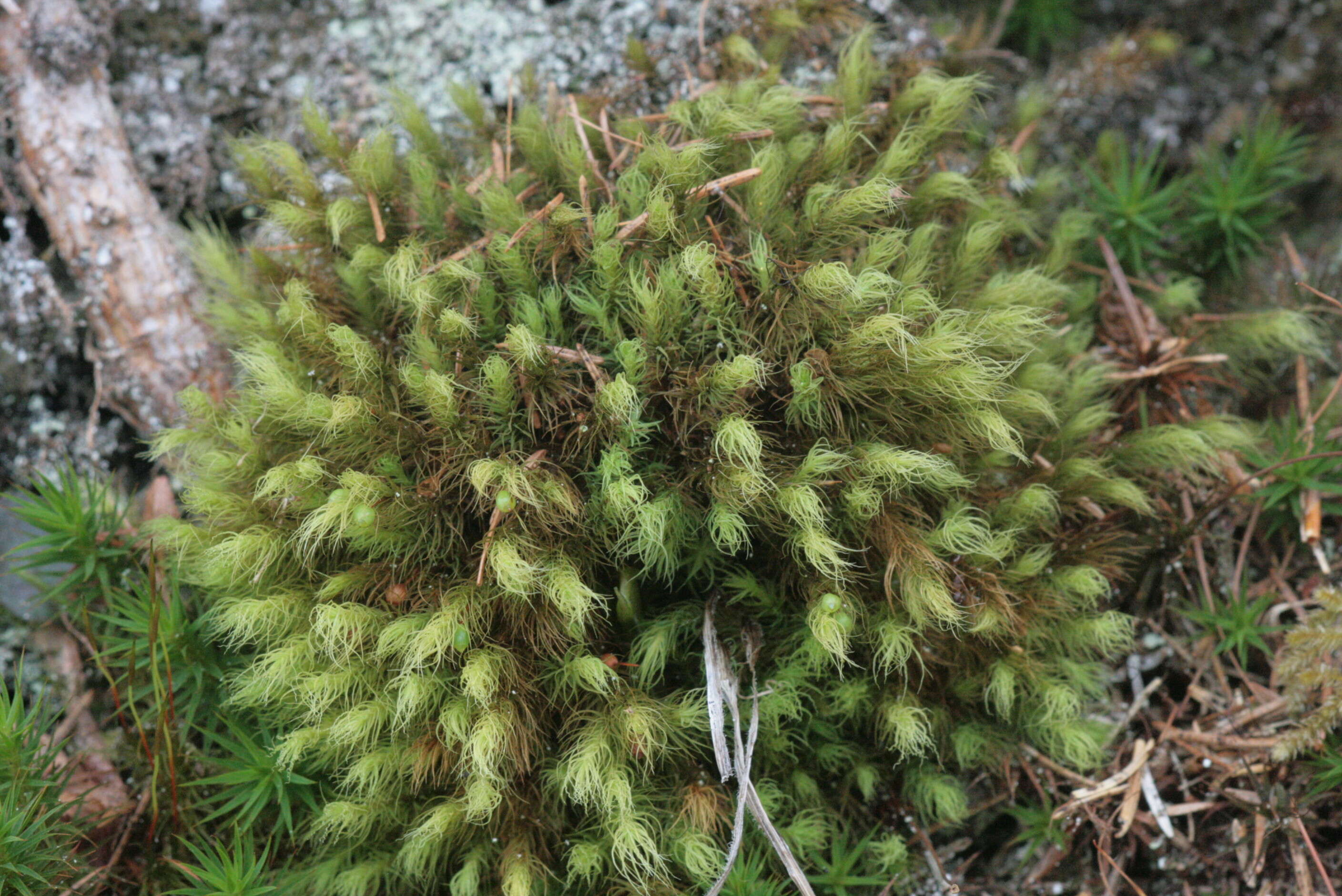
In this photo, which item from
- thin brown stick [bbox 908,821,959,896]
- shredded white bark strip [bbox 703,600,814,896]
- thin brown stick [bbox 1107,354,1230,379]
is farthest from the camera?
thin brown stick [bbox 1107,354,1230,379]

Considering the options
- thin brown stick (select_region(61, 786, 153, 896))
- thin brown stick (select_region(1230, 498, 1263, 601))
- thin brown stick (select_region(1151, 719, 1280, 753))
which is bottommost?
thin brown stick (select_region(61, 786, 153, 896))

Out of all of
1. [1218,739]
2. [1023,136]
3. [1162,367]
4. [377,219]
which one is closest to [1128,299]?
[1162,367]

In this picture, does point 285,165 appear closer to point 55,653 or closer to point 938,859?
point 55,653

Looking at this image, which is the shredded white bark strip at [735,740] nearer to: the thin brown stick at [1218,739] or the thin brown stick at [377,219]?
Result: the thin brown stick at [1218,739]

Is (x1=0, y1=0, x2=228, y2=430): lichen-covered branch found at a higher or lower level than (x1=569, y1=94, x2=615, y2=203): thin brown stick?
lower

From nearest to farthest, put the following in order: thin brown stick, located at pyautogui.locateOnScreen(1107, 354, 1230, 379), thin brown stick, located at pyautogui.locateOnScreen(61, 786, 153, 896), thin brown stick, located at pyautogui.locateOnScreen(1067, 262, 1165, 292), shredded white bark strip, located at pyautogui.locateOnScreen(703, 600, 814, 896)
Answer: shredded white bark strip, located at pyautogui.locateOnScreen(703, 600, 814, 896), thin brown stick, located at pyautogui.locateOnScreen(61, 786, 153, 896), thin brown stick, located at pyautogui.locateOnScreen(1107, 354, 1230, 379), thin brown stick, located at pyautogui.locateOnScreen(1067, 262, 1165, 292)

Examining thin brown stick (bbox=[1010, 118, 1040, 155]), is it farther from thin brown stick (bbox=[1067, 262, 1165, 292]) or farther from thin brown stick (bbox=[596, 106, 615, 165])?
thin brown stick (bbox=[596, 106, 615, 165])

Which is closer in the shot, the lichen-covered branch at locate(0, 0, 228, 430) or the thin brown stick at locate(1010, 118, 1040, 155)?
the lichen-covered branch at locate(0, 0, 228, 430)

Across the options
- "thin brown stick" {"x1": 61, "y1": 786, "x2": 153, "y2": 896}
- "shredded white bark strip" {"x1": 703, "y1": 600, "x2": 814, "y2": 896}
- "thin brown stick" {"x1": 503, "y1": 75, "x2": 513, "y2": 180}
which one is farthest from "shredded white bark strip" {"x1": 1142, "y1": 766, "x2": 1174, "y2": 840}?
"thin brown stick" {"x1": 61, "y1": 786, "x2": 153, "y2": 896}

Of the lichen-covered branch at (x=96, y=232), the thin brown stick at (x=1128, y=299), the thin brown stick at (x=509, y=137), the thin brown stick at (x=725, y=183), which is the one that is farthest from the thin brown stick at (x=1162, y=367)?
the lichen-covered branch at (x=96, y=232)

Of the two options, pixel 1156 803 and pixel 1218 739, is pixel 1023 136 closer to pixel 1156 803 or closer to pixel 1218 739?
pixel 1218 739
